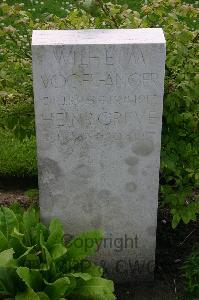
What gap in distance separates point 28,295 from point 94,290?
46 cm

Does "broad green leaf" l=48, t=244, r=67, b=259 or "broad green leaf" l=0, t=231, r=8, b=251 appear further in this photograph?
"broad green leaf" l=0, t=231, r=8, b=251

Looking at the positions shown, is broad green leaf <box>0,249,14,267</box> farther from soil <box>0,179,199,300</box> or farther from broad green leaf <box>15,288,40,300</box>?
soil <box>0,179,199,300</box>

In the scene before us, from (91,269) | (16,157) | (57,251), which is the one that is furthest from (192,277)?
(16,157)

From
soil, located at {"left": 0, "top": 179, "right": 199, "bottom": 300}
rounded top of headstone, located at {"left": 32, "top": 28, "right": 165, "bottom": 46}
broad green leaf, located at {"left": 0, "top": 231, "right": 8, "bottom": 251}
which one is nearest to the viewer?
rounded top of headstone, located at {"left": 32, "top": 28, "right": 165, "bottom": 46}

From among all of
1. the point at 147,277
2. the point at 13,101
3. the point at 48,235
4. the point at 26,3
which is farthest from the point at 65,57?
the point at 26,3

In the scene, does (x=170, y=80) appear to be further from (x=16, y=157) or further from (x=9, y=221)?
(x=16, y=157)

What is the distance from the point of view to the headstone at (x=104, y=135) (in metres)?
4.15

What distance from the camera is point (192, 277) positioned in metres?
4.65

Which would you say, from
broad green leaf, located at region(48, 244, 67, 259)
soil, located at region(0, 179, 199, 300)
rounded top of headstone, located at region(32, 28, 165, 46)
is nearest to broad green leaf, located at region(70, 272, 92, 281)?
broad green leaf, located at region(48, 244, 67, 259)

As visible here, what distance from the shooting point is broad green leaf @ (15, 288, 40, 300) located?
406 centimetres

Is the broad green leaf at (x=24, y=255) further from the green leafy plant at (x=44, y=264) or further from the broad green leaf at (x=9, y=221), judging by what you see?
the broad green leaf at (x=9, y=221)

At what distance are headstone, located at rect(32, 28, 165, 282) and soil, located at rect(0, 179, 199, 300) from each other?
124 mm

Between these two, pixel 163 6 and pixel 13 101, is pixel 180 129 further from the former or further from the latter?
pixel 13 101

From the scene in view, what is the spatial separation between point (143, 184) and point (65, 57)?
1182 mm
